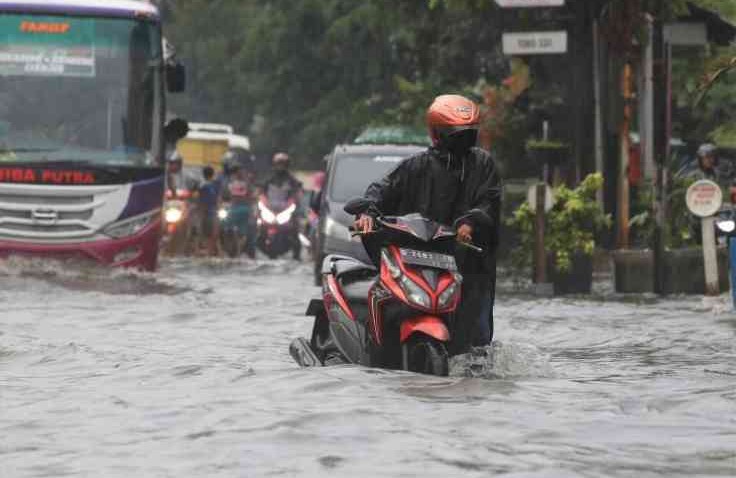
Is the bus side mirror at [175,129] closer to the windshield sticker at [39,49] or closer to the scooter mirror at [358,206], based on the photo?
the windshield sticker at [39,49]

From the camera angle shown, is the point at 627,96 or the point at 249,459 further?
the point at 627,96

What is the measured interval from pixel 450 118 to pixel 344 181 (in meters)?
13.5

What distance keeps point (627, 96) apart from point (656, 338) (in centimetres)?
1419

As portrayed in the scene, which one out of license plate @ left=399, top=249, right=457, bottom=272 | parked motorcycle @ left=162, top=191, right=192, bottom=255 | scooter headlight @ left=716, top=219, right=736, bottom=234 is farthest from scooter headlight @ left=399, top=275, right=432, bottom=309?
parked motorcycle @ left=162, top=191, right=192, bottom=255

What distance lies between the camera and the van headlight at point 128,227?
76.5 ft

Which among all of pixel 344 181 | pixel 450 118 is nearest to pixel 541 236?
pixel 344 181

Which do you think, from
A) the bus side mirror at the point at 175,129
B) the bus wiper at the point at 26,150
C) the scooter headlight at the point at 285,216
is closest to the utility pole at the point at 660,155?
the bus side mirror at the point at 175,129

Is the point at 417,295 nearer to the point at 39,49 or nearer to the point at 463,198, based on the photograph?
the point at 463,198

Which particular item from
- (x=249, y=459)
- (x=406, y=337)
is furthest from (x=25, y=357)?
(x=249, y=459)

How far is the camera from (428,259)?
1067 centimetres

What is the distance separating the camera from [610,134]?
28812 mm

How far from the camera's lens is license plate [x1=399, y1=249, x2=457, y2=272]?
34.9ft

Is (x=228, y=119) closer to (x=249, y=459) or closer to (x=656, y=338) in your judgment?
(x=656, y=338)

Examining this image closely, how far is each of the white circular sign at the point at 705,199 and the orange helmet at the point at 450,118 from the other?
370 inches
